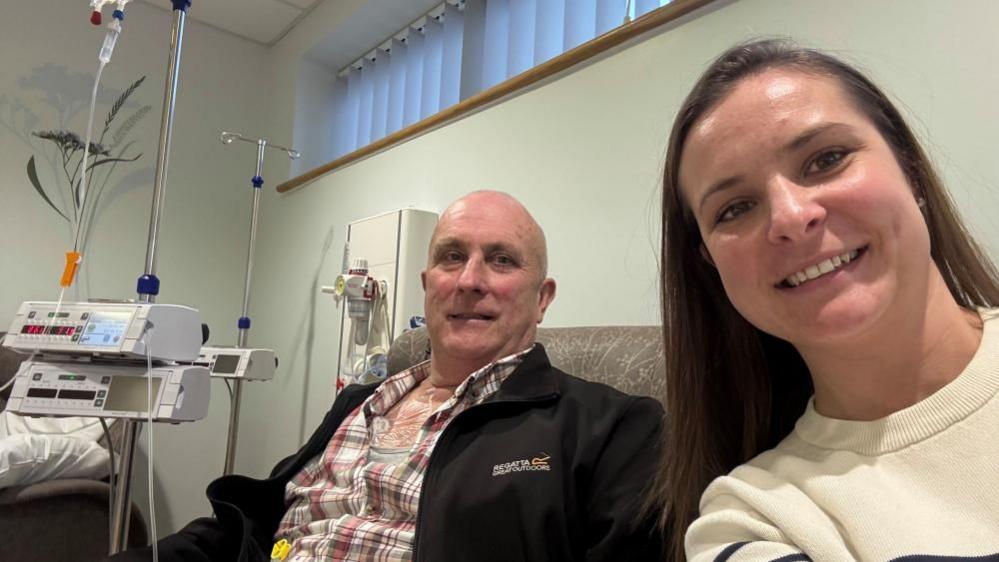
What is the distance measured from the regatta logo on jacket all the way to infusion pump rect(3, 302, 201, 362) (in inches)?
32.9

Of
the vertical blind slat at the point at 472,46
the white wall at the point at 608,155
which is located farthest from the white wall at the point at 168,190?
the vertical blind slat at the point at 472,46

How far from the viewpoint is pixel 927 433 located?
57 cm

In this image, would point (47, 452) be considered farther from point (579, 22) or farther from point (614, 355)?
point (579, 22)

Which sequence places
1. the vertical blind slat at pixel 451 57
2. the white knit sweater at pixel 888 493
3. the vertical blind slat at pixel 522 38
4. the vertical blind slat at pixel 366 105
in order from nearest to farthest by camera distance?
the white knit sweater at pixel 888 493 → the vertical blind slat at pixel 522 38 → the vertical blind slat at pixel 451 57 → the vertical blind slat at pixel 366 105

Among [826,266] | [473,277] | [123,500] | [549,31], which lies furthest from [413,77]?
[826,266]

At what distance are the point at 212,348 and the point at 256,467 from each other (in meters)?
0.90

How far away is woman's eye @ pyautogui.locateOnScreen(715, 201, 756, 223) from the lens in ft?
2.16

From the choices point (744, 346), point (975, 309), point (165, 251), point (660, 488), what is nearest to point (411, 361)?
point (660, 488)

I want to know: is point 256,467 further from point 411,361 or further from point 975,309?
point 975,309

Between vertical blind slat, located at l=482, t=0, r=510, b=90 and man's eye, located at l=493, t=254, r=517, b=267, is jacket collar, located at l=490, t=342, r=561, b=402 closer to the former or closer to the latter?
man's eye, located at l=493, t=254, r=517, b=267

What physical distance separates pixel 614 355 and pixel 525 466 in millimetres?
349

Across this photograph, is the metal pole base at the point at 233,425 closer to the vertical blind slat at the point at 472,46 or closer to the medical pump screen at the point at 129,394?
the medical pump screen at the point at 129,394

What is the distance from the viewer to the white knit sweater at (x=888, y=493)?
1.73 ft

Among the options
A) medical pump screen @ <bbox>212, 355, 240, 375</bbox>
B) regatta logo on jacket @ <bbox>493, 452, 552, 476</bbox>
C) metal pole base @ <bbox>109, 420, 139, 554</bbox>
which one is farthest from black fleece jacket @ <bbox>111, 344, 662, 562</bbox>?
medical pump screen @ <bbox>212, 355, 240, 375</bbox>
